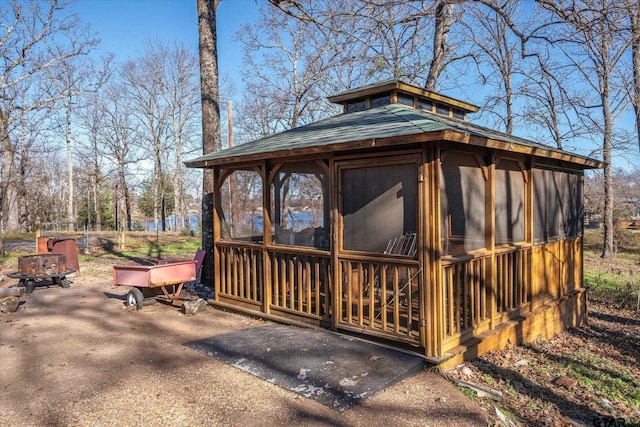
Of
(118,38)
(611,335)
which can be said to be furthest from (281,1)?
(118,38)

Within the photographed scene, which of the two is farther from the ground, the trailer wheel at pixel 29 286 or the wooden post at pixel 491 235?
the wooden post at pixel 491 235

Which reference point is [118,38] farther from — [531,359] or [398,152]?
[531,359]

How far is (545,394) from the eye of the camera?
4.16m

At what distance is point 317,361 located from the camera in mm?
4121

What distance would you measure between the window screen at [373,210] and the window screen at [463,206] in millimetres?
396

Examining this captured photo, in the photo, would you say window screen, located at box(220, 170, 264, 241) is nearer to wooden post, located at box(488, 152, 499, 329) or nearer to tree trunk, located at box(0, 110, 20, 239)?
wooden post, located at box(488, 152, 499, 329)

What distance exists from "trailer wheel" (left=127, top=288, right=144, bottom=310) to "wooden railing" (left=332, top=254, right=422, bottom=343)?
127 inches

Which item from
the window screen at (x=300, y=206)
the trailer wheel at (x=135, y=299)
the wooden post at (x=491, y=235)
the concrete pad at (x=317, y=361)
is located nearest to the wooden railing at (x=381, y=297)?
the concrete pad at (x=317, y=361)

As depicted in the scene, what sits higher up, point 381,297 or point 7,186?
point 7,186

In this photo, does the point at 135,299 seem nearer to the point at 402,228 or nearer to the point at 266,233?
the point at 266,233

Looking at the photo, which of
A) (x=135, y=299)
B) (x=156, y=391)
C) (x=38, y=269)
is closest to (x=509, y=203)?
(x=156, y=391)

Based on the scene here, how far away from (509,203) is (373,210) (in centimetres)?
180

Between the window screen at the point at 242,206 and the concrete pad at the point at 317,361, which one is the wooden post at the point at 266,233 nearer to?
the window screen at the point at 242,206

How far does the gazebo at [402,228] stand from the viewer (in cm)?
419
